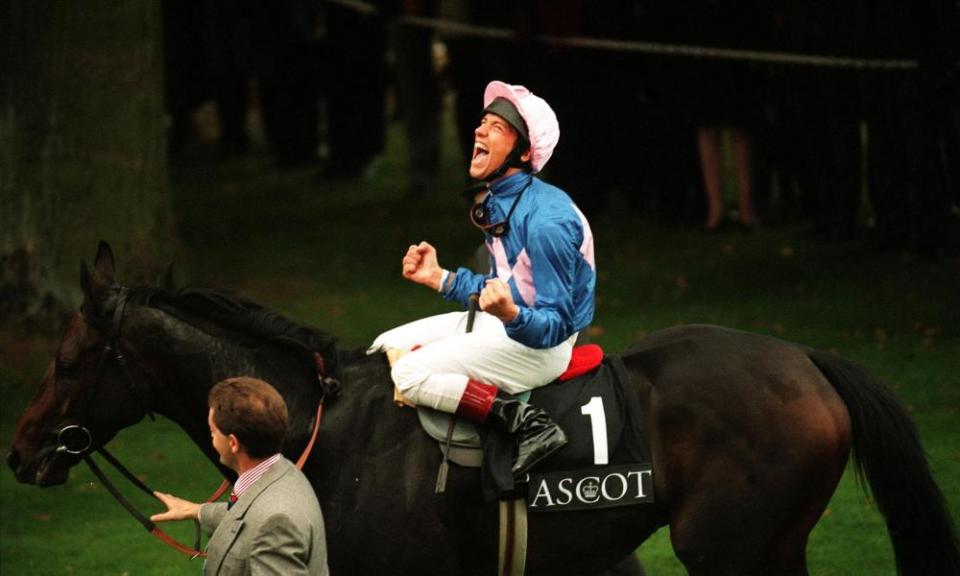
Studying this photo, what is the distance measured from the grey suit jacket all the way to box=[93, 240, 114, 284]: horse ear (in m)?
1.32

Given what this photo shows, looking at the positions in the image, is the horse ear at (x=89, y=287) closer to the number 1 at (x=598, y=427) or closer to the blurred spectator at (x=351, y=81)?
the number 1 at (x=598, y=427)

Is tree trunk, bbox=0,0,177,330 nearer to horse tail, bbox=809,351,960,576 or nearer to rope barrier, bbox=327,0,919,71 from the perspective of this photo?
rope barrier, bbox=327,0,919,71

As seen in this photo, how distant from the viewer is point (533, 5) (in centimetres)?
1535

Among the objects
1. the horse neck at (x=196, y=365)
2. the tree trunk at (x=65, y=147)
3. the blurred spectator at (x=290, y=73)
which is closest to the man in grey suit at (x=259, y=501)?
the horse neck at (x=196, y=365)

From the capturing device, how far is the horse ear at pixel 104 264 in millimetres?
5734

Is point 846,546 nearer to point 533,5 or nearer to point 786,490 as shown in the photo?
point 786,490

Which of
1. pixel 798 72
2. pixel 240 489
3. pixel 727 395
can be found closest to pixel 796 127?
pixel 798 72

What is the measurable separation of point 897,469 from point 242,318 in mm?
2299

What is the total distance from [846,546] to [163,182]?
6615 mm

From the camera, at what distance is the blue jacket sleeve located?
5207mm

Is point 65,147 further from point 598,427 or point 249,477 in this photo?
point 249,477

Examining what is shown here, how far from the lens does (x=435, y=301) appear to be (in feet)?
43.3

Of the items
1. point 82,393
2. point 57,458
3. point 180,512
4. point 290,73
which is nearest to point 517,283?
point 180,512

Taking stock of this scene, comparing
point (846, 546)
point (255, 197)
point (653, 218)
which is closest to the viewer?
point (846, 546)
